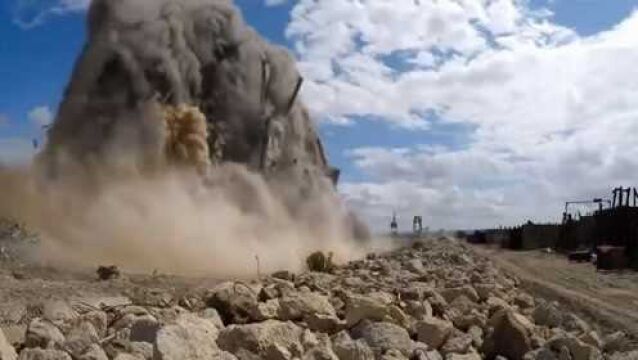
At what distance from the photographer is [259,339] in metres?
Answer: 6.65

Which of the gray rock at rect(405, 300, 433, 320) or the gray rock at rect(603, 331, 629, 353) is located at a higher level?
the gray rock at rect(405, 300, 433, 320)

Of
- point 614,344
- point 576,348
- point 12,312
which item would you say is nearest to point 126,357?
point 576,348

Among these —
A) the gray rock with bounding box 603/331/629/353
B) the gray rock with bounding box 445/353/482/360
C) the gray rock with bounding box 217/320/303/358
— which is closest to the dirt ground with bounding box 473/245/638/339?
the gray rock with bounding box 603/331/629/353

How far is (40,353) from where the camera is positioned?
5660 millimetres

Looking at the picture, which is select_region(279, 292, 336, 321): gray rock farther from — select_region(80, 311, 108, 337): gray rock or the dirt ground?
the dirt ground

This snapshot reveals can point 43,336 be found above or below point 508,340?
above

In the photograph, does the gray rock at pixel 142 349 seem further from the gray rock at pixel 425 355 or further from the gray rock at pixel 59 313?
the gray rock at pixel 425 355

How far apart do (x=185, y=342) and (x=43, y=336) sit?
1.14 meters

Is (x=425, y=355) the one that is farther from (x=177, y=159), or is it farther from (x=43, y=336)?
(x=177, y=159)

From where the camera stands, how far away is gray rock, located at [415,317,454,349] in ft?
26.8

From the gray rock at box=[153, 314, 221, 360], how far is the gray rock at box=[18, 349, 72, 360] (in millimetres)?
624

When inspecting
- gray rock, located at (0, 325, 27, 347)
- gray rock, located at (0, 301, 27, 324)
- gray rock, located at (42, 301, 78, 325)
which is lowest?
gray rock, located at (0, 301, 27, 324)

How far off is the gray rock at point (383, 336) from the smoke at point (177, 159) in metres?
14.9

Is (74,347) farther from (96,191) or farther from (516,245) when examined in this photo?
(516,245)
